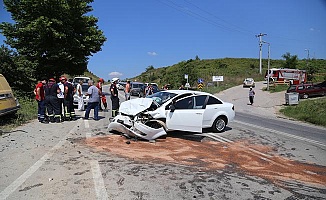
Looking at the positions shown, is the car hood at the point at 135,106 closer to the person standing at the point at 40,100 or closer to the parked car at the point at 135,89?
the person standing at the point at 40,100

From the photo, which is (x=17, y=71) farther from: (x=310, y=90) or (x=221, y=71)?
(x=221, y=71)

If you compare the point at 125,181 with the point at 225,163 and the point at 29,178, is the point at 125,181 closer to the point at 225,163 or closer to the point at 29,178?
the point at 29,178

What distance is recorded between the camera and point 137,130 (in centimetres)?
802

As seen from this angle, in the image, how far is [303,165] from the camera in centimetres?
641

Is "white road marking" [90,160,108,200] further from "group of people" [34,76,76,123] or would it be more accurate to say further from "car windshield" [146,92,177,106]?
"group of people" [34,76,76,123]

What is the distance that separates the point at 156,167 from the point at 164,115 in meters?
3.14

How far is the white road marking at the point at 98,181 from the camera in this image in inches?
165

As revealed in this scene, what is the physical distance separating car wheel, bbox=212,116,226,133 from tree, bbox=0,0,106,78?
1794cm

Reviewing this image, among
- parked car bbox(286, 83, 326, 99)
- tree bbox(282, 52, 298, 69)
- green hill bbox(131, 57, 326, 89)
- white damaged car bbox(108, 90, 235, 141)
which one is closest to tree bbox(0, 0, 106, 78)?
white damaged car bbox(108, 90, 235, 141)

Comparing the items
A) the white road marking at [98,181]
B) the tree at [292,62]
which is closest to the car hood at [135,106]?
the white road marking at [98,181]

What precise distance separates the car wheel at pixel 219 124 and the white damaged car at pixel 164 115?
0.27 ft

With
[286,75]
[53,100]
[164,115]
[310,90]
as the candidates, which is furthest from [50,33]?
[286,75]

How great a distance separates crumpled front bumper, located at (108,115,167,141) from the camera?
7977mm

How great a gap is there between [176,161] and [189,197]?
1.96 m
